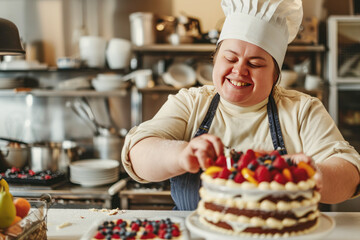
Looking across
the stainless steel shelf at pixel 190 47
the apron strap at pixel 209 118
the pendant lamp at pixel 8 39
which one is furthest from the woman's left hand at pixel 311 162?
the stainless steel shelf at pixel 190 47

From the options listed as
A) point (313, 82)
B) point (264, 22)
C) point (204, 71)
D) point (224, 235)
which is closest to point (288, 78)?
point (313, 82)

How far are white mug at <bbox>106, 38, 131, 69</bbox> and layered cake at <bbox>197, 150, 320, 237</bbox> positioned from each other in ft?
8.61

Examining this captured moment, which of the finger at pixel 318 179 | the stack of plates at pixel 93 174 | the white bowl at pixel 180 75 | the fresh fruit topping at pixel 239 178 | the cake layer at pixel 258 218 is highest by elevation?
the white bowl at pixel 180 75

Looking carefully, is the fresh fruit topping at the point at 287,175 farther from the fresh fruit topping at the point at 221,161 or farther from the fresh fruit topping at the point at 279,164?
the fresh fruit topping at the point at 221,161

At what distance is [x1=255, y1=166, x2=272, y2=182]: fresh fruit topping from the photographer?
3.43 feet

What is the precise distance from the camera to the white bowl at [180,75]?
352 centimetres

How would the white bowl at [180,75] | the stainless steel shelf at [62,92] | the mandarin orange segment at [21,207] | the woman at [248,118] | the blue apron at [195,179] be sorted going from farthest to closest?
Result: the white bowl at [180,75], the stainless steel shelf at [62,92], the blue apron at [195,179], the woman at [248,118], the mandarin orange segment at [21,207]

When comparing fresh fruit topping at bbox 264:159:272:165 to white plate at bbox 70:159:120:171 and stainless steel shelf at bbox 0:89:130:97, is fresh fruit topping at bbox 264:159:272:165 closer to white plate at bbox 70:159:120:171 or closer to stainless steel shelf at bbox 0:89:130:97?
white plate at bbox 70:159:120:171

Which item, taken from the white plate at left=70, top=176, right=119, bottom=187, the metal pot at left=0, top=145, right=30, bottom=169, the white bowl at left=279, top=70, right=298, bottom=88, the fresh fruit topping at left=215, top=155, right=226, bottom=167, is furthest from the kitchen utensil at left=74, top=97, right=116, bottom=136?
the fresh fruit topping at left=215, top=155, right=226, bottom=167

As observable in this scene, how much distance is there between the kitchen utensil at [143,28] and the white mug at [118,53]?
0.41ft

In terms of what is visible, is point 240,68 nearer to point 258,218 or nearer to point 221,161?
point 221,161

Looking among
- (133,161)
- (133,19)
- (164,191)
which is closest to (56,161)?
(164,191)

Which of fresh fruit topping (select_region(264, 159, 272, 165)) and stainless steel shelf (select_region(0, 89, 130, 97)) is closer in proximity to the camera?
fresh fruit topping (select_region(264, 159, 272, 165))

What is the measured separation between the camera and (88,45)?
3547 mm
